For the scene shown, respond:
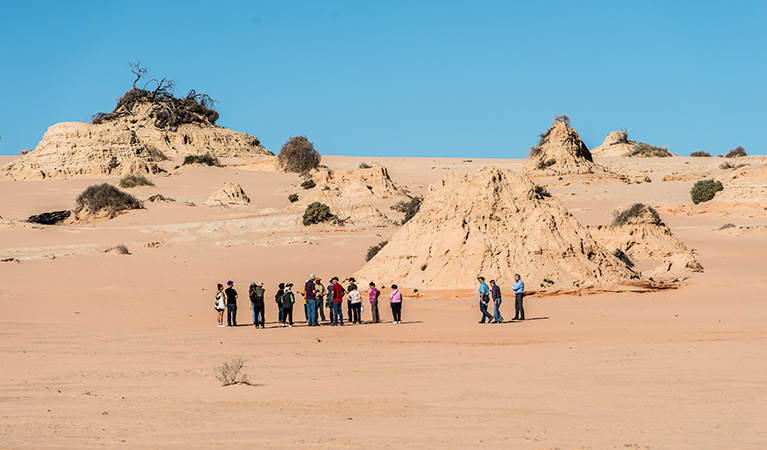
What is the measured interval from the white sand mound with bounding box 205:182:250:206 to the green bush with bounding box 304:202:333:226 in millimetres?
7929

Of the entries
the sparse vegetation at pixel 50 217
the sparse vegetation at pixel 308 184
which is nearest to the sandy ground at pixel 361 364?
the sparse vegetation at pixel 50 217

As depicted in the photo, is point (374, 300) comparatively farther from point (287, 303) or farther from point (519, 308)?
point (519, 308)

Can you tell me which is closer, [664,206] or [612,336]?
[612,336]

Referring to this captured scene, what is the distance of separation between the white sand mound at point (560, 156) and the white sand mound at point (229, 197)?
1860cm

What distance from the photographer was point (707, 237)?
34344 millimetres

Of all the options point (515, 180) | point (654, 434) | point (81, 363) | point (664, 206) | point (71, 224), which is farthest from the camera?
point (664, 206)

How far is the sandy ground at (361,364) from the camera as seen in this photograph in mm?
6777

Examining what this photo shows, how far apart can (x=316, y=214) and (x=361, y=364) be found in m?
25.3

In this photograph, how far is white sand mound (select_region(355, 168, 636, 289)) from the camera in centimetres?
2050

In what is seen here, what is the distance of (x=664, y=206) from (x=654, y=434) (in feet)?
126

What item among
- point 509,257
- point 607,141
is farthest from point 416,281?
point 607,141

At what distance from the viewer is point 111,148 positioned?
190 ft

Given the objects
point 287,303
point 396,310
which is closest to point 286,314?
point 287,303

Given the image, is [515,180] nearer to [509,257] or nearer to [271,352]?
[509,257]
